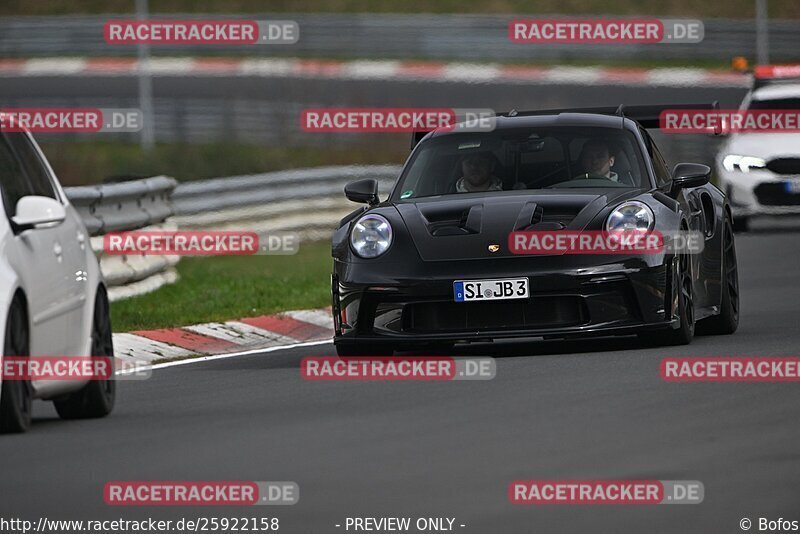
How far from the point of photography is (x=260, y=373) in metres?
11.2

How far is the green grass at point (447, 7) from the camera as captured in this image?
5125cm

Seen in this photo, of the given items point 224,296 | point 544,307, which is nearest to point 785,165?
point 224,296

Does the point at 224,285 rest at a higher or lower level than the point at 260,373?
lower

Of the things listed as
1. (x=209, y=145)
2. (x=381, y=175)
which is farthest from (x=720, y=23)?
(x=381, y=175)

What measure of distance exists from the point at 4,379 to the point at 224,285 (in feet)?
30.8

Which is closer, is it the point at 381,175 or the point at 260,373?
the point at 260,373

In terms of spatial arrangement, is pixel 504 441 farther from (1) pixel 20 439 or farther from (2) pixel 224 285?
(2) pixel 224 285

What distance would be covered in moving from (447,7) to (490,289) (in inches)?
1666

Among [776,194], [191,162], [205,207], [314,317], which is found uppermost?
[314,317]

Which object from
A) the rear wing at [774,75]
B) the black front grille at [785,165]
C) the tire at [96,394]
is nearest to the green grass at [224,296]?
the tire at [96,394]

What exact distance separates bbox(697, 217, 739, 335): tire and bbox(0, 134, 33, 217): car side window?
15.9ft

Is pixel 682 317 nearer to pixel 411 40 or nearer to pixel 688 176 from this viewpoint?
pixel 688 176

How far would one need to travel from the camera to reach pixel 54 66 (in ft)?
152

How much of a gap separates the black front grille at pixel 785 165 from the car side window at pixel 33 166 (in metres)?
13.5
